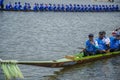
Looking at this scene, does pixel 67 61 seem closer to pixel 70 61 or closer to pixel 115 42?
pixel 70 61

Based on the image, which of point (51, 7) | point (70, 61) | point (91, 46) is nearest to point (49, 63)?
point (70, 61)

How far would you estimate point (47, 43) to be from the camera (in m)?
28.9

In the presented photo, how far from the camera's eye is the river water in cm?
2006

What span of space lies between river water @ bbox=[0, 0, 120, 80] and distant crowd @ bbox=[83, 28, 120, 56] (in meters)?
0.71

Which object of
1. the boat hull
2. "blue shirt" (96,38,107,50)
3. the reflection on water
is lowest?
the reflection on water

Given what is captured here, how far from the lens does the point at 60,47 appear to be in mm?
27609

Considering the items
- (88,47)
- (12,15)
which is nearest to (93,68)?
(88,47)

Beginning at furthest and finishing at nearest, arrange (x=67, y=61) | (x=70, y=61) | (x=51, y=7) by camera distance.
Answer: (x=51, y=7) → (x=70, y=61) → (x=67, y=61)

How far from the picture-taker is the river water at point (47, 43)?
20.1m

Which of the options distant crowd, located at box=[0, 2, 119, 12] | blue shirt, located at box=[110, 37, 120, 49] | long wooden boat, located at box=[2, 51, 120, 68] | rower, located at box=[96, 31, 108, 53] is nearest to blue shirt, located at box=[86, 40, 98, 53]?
long wooden boat, located at box=[2, 51, 120, 68]

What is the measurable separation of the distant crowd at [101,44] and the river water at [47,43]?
0.71m

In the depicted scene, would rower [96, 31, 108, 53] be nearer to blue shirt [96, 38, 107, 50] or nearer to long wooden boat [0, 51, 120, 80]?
blue shirt [96, 38, 107, 50]

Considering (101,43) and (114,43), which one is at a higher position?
(101,43)

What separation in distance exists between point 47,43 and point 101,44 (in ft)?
22.7
